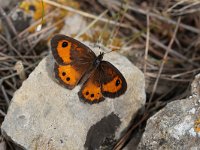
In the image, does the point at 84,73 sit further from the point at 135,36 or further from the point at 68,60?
the point at 135,36

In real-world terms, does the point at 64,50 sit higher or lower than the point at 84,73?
higher

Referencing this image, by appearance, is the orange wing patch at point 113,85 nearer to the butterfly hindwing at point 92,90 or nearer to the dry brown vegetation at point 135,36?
the butterfly hindwing at point 92,90

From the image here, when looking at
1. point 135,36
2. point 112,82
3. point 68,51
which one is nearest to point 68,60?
point 68,51

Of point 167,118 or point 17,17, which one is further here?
point 17,17

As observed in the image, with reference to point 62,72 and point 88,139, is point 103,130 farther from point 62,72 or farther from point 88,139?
point 62,72

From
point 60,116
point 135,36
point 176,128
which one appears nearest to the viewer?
point 176,128

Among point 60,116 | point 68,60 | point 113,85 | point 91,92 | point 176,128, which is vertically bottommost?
point 60,116

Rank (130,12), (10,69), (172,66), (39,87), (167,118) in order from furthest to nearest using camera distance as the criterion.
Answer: (130,12) < (172,66) < (10,69) < (39,87) < (167,118)

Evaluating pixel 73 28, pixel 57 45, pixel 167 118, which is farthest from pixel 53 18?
pixel 167 118
